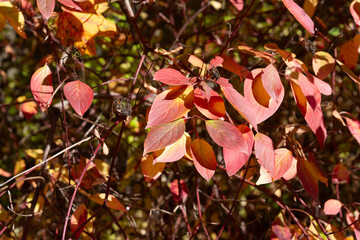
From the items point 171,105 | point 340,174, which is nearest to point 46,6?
point 171,105

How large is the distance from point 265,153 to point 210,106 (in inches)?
5.4

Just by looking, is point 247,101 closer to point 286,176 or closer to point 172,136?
point 172,136

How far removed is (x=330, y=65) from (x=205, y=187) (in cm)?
→ 84

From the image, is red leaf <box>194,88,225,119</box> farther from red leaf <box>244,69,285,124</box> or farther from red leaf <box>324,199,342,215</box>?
red leaf <box>324,199,342,215</box>

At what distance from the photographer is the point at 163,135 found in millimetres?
654

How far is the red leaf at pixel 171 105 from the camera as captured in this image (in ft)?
2.17

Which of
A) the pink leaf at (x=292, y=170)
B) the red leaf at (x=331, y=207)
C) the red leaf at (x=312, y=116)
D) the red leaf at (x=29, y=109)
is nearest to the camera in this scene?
the red leaf at (x=312, y=116)

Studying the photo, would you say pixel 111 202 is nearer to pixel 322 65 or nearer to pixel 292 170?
pixel 292 170

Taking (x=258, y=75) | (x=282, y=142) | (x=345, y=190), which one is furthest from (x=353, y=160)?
(x=258, y=75)

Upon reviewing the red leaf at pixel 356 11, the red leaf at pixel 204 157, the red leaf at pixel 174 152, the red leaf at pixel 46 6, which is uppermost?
the red leaf at pixel 46 6

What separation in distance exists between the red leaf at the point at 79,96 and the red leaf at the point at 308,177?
462 millimetres

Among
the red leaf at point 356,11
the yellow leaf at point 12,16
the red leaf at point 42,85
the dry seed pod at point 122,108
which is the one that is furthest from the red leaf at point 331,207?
Result: the yellow leaf at point 12,16

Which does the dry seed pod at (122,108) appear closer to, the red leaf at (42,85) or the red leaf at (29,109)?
the red leaf at (42,85)

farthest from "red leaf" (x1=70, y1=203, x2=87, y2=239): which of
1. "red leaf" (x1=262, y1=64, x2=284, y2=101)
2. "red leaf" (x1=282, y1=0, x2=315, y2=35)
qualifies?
"red leaf" (x1=282, y1=0, x2=315, y2=35)
